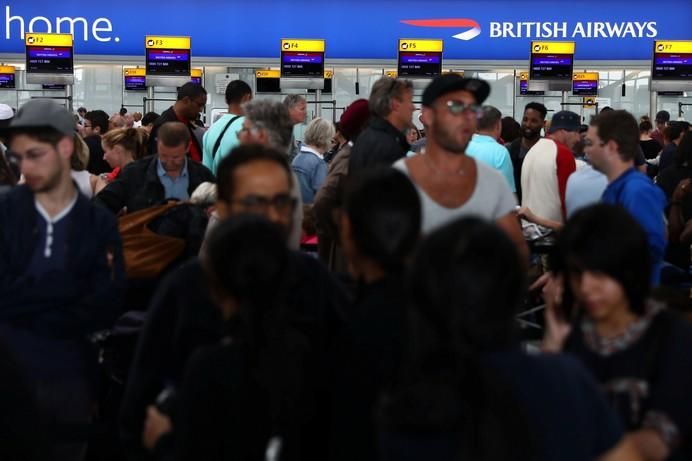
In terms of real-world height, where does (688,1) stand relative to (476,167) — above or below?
above

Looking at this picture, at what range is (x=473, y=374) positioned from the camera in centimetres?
165

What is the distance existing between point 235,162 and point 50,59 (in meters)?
17.6

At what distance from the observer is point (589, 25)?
2272 cm

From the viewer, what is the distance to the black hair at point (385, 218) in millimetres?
2266

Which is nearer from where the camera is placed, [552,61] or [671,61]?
[671,61]

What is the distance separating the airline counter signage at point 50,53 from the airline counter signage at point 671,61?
10.0 meters

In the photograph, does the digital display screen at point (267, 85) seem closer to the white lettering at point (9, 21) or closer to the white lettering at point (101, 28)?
the white lettering at point (101, 28)

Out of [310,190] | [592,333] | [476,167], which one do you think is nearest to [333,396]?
[592,333]

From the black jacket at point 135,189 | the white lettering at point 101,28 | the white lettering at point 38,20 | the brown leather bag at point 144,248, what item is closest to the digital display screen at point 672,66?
the white lettering at point 101,28

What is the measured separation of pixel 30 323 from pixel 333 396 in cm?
140

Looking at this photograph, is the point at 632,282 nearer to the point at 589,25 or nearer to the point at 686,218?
the point at 686,218

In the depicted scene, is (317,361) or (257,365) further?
(317,361)

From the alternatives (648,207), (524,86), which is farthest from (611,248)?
(524,86)

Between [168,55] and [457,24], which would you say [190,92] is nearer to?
[168,55]
